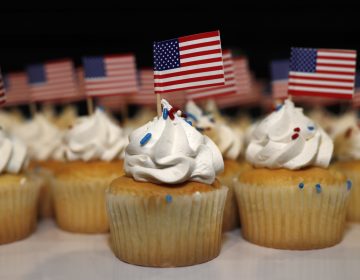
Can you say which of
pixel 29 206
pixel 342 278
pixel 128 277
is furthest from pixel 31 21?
pixel 342 278

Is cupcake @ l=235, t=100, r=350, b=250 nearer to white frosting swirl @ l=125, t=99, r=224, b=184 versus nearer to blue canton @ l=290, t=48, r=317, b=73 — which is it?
blue canton @ l=290, t=48, r=317, b=73

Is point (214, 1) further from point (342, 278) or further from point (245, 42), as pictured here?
point (342, 278)

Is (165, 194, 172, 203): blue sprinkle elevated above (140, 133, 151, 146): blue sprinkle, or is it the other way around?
(140, 133, 151, 146): blue sprinkle

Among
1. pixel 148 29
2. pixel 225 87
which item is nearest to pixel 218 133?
pixel 225 87

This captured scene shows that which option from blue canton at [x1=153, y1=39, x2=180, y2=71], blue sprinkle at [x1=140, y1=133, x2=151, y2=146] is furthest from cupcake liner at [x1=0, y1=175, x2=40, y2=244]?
blue canton at [x1=153, y1=39, x2=180, y2=71]

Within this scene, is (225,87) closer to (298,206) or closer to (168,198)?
(298,206)

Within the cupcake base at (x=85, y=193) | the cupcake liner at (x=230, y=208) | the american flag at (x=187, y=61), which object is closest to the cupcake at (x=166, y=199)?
the american flag at (x=187, y=61)
